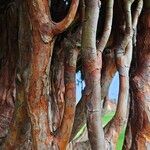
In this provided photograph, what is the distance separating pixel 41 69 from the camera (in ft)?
5.20

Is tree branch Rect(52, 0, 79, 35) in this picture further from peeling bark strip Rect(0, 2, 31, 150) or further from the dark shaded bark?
the dark shaded bark

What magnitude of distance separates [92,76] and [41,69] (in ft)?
0.62

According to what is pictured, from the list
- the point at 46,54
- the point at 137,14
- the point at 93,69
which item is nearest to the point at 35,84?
the point at 46,54

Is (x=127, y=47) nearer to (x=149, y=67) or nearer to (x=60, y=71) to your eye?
(x=149, y=67)

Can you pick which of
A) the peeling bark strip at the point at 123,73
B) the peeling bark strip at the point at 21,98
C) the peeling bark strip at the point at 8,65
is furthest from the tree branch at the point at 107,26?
the peeling bark strip at the point at 8,65

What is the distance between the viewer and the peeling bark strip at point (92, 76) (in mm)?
1531

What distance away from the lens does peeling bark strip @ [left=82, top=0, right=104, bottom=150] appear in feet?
5.02

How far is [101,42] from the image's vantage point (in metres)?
1.68

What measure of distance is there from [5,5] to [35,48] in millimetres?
680

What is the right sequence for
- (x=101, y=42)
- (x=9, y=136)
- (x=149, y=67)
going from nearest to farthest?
(x=101, y=42) < (x=9, y=136) < (x=149, y=67)

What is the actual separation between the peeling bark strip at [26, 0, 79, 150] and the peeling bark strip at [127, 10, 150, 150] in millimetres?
437

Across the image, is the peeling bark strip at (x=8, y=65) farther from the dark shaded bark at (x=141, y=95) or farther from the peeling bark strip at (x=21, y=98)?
the dark shaded bark at (x=141, y=95)

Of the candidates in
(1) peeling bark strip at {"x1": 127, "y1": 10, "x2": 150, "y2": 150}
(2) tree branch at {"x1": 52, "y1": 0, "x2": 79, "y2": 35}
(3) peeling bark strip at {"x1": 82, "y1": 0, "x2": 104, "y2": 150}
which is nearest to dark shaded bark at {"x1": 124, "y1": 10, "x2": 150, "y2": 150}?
(1) peeling bark strip at {"x1": 127, "y1": 10, "x2": 150, "y2": 150}

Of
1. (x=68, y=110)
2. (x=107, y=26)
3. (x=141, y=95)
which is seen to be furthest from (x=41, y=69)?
(x=141, y=95)
